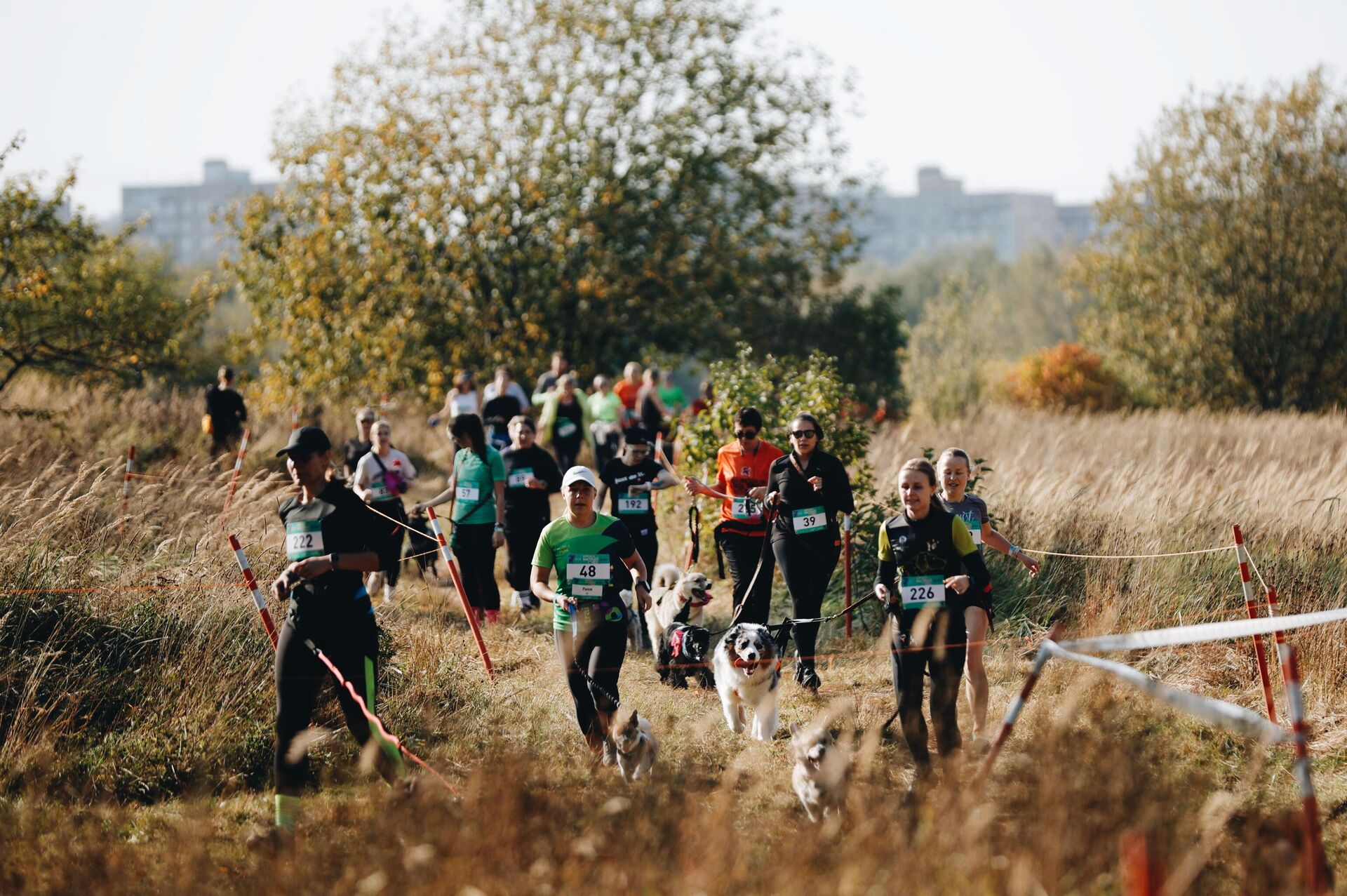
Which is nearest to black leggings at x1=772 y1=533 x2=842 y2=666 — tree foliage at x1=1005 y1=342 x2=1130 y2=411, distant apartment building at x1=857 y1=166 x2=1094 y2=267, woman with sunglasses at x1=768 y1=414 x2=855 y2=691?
woman with sunglasses at x1=768 y1=414 x2=855 y2=691

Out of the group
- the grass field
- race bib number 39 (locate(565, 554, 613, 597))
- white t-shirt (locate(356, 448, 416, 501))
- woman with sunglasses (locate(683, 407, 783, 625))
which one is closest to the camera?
the grass field

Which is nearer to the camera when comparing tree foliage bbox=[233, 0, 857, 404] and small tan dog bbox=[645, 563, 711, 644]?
small tan dog bbox=[645, 563, 711, 644]

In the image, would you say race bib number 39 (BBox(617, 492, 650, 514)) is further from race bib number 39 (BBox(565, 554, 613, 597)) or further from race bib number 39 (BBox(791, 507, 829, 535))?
race bib number 39 (BBox(565, 554, 613, 597))

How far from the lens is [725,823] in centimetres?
401

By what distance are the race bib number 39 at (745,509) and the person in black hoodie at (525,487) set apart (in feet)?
6.01

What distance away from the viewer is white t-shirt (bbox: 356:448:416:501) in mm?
10156

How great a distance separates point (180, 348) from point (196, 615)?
9.63 m

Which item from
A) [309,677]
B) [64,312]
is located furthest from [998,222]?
[309,677]

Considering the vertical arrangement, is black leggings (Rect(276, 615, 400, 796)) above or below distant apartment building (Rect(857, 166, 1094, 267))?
below

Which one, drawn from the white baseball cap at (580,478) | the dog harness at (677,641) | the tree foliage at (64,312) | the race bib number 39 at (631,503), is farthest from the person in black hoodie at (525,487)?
the tree foliage at (64,312)

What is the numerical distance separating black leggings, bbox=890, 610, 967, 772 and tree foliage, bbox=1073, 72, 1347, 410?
957 inches

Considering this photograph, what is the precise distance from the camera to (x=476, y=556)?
31.1 feet

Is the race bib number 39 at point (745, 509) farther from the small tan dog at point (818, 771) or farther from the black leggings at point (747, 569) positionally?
the small tan dog at point (818, 771)

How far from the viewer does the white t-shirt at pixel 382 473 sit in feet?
33.3
